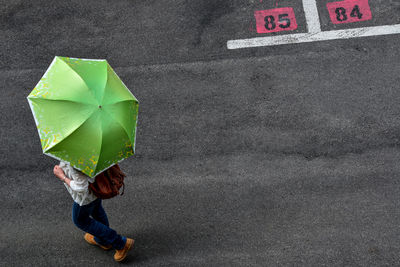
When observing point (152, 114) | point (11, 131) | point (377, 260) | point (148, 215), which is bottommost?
point (377, 260)

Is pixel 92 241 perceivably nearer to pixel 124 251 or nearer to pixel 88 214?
pixel 124 251

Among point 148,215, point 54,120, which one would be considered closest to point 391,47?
point 148,215

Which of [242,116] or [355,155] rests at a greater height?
[242,116]

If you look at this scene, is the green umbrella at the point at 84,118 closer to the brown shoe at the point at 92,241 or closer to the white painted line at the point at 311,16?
the brown shoe at the point at 92,241

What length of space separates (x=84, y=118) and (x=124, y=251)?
2.19 metres

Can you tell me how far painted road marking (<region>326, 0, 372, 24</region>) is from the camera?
23.5 feet

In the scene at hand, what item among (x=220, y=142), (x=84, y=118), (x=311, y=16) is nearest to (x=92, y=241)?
(x=220, y=142)

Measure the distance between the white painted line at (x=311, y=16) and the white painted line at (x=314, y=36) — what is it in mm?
104

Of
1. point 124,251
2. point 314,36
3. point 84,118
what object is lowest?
point 124,251

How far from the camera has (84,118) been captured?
393cm

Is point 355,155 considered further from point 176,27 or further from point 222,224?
point 176,27

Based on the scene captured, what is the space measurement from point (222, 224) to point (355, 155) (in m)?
2.04

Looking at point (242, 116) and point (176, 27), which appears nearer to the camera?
point (242, 116)

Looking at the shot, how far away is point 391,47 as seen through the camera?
269 inches
